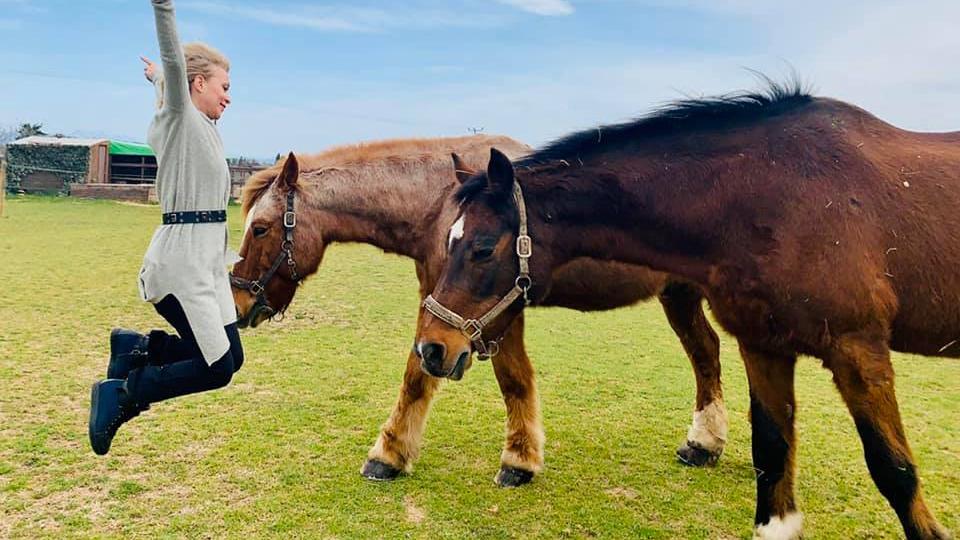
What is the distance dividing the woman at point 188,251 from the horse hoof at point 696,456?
8.91ft

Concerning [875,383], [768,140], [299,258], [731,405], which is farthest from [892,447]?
[299,258]

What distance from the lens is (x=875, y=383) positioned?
257 cm

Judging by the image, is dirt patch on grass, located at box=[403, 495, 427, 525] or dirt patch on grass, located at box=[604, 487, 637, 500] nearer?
dirt patch on grass, located at box=[403, 495, 427, 525]

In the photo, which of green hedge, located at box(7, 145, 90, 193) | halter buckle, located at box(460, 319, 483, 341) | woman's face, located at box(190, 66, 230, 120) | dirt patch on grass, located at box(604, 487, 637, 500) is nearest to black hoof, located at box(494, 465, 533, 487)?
dirt patch on grass, located at box(604, 487, 637, 500)

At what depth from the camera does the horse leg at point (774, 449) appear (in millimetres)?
3045

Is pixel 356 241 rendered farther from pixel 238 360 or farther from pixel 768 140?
pixel 768 140

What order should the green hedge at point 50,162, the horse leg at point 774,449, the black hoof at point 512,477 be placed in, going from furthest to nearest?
1. the green hedge at point 50,162
2. the black hoof at point 512,477
3. the horse leg at point 774,449

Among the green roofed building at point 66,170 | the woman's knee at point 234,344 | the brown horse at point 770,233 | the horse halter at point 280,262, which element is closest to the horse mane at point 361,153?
the horse halter at point 280,262

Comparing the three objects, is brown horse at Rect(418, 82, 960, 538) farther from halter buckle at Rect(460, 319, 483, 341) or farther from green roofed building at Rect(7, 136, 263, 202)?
green roofed building at Rect(7, 136, 263, 202)

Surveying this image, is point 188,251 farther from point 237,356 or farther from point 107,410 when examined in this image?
point 107,410

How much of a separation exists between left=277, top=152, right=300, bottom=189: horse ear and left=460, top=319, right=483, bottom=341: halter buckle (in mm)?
1748

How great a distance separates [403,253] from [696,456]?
2197 mm

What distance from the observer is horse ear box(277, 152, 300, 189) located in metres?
3.88

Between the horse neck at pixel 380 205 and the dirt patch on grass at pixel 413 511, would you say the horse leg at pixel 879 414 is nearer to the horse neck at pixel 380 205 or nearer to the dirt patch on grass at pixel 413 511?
the dirt patch on grass at pixel 413 511
